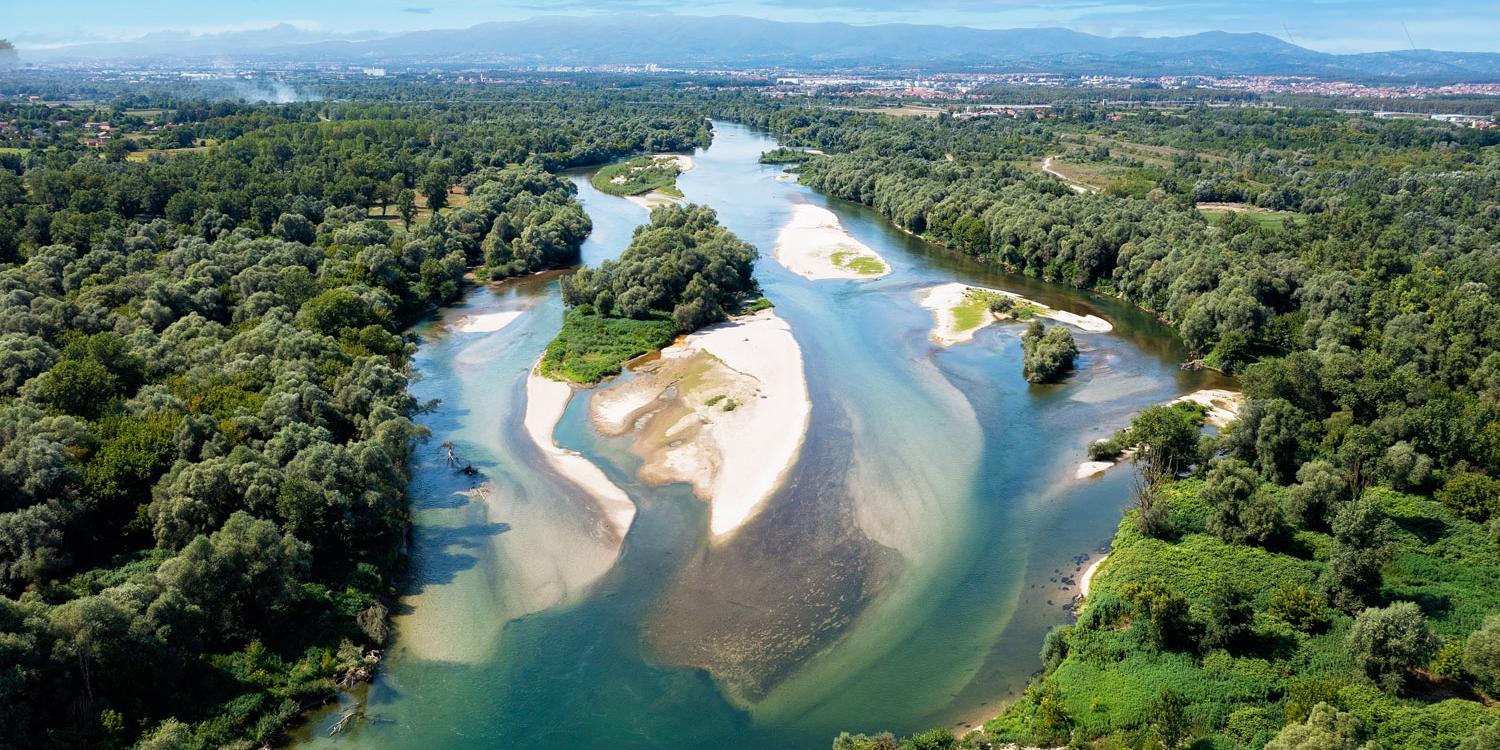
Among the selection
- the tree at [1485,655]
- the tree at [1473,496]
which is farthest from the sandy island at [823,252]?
the tree at [1485,655]

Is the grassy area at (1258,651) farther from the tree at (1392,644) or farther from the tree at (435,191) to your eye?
the tree at (435,191)

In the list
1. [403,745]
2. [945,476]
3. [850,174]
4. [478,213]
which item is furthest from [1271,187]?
[403,745]

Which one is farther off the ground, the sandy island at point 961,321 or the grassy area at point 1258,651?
the sandy island at point 961,321

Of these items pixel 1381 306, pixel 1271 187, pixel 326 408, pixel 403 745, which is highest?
pixel 1271 187

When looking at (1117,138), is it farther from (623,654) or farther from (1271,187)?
(623,654)

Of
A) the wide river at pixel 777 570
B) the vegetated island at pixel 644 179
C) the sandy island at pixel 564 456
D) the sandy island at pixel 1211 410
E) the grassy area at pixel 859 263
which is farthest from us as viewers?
the vegetated island at pixel 644 179

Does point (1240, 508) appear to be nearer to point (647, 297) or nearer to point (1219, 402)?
point (1219, 402)
